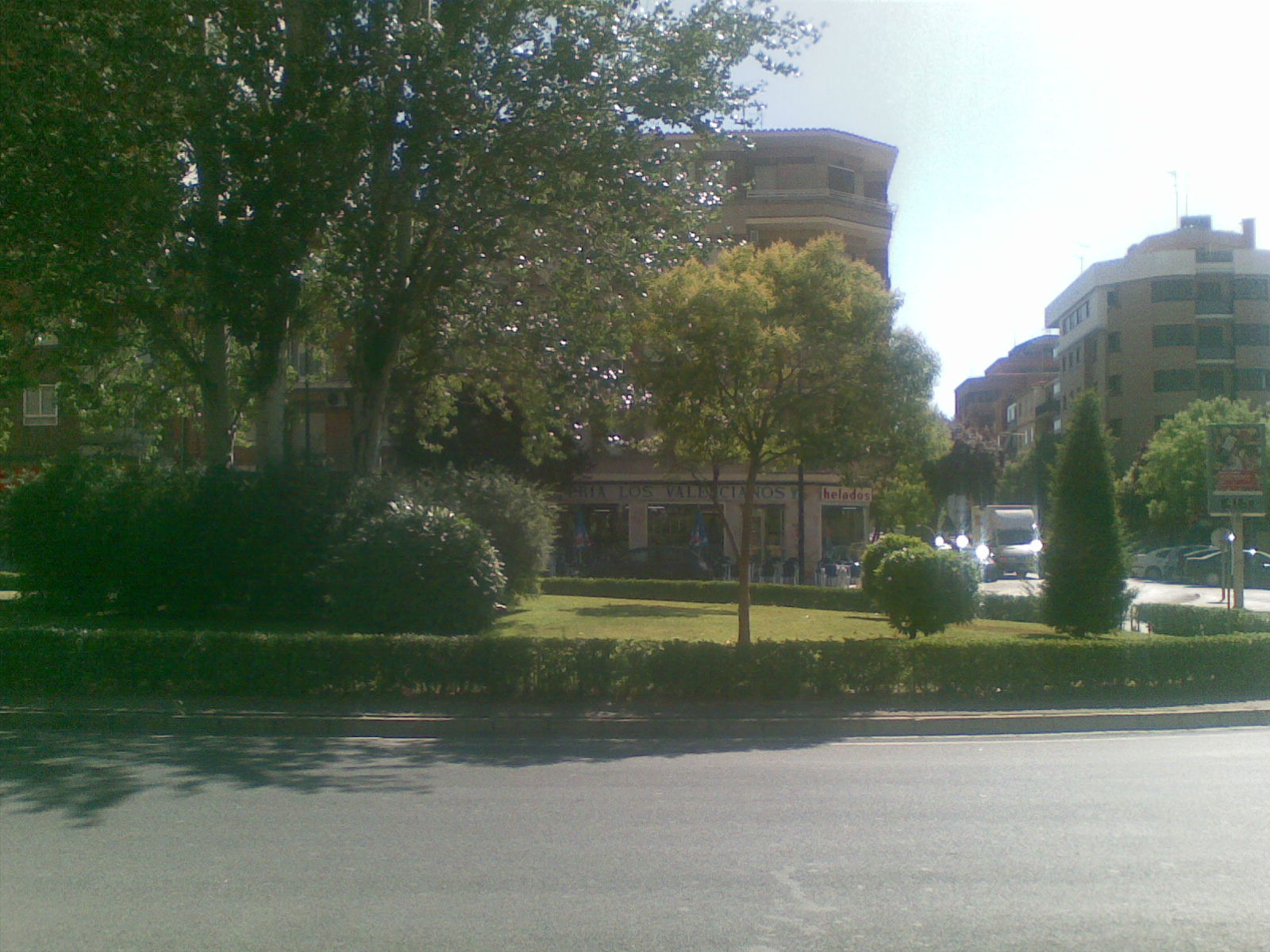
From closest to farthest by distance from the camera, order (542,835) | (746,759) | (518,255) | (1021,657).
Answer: (542,835)
(746,759)
(1021,657)
(518,255)

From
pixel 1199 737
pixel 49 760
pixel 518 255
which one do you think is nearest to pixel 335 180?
pixel 518 255

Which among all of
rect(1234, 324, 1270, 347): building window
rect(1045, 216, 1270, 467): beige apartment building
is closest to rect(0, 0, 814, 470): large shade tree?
rect(1045, 216, 1270, 467): beige apartment building

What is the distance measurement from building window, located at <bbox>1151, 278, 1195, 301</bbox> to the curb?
57.4 m

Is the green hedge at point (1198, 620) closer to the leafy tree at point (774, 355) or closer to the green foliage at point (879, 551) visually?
the green foliage at point (879, 551)

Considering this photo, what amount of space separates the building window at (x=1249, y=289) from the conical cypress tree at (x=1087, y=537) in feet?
165

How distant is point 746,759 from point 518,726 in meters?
2.77

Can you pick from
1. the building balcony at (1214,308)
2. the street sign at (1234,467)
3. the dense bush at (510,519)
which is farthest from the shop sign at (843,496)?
the street sign at (1234,467)

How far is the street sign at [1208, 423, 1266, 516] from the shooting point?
19297 millimetres

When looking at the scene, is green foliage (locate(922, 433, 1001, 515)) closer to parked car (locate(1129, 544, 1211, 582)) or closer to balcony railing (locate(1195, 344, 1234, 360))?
parked car (locate(1129, 544, 1211, 582))

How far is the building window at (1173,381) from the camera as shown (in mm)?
63844

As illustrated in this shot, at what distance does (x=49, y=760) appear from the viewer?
32.2 ft

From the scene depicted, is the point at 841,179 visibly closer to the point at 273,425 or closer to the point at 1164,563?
the point at 1164,563

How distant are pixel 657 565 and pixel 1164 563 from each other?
24158 millimetres

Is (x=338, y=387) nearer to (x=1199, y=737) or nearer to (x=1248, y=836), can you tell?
(x=1199, y=737)
